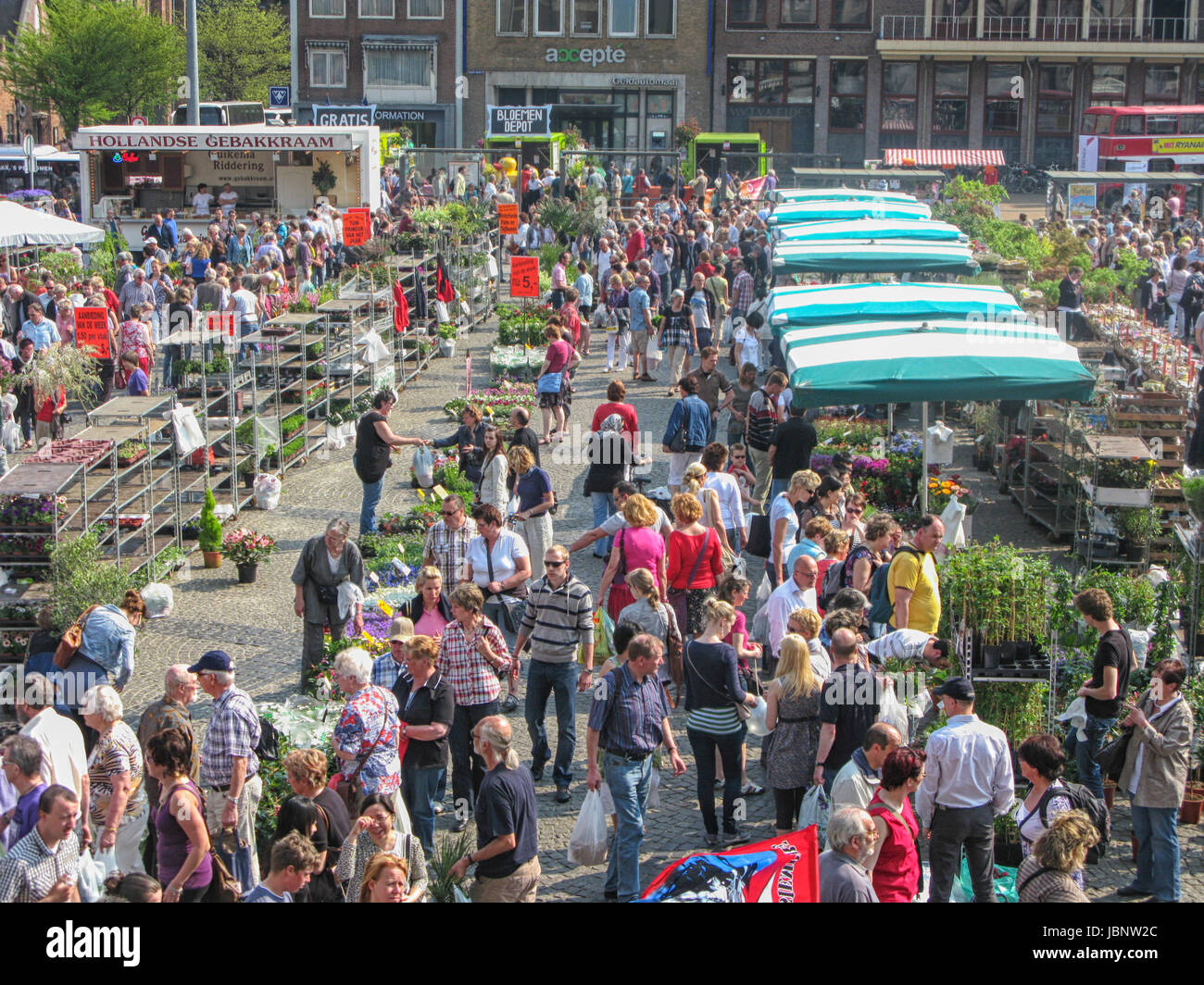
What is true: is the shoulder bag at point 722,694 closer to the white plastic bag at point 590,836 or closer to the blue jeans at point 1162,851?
the white plastic bag at point 590,836

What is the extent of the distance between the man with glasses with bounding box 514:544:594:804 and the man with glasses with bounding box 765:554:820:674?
4.01 ft

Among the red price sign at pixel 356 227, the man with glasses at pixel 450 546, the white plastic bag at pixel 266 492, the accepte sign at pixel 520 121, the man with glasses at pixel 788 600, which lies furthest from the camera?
the accepte sign at pixel 520 121

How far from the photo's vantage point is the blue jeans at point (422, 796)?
26.8ft

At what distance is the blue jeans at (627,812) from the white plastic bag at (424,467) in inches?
299

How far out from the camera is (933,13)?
183 feet

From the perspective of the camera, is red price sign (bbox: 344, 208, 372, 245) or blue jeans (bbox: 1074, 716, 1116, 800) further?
red price sign (bbox: 344, 208, 372, 245)

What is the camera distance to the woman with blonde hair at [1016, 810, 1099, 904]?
6.24 m

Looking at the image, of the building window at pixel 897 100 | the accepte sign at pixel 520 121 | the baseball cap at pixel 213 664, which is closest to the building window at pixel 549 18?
the building window at pixel 897 100

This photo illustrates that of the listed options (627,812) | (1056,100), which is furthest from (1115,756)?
(1056,100)

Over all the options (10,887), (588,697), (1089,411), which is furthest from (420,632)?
(1089,411)

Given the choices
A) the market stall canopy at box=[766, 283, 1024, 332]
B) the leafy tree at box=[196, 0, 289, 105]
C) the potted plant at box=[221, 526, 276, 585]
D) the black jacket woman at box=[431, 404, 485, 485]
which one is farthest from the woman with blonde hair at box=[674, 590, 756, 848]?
the leafy tree at box=[196, 0, 289, 105]

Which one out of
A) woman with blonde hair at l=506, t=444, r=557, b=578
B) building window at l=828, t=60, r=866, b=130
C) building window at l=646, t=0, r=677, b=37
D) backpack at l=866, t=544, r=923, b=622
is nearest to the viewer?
backpack at l=866, t=544, r=923, b=622

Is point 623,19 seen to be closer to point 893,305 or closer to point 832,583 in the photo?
point 893,305

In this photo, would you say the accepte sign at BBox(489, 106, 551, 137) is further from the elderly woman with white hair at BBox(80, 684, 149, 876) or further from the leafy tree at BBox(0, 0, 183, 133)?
the elderly woman with white hair at BBox(80, 684, 149, 876)
